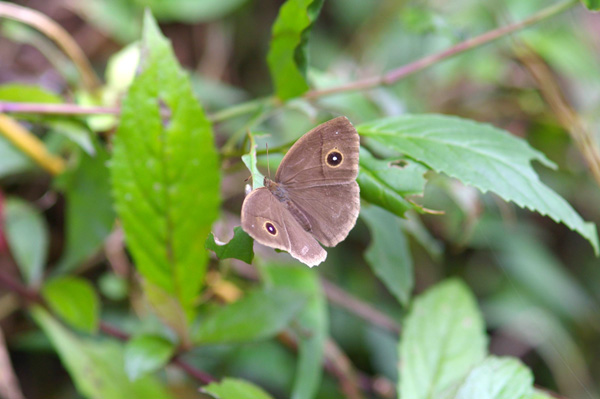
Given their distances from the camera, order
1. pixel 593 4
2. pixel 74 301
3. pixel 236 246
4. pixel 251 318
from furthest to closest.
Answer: pixel 74 301, pixel 251 318, pixel 593 4, pixel 236 246

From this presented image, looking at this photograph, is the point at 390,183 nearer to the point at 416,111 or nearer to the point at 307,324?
the point at 307,324

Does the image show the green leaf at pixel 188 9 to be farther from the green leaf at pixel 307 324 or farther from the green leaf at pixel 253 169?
the green leaf at pixel 253 169

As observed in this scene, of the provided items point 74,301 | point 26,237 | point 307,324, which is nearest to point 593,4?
point 307,324

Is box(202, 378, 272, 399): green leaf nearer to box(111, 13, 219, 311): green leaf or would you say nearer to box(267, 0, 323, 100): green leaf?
box(111, 13, 219, 311): green leaf

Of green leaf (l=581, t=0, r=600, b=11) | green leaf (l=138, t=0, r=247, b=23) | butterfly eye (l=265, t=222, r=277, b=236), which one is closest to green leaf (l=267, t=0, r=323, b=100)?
butterfly eye (l=265, t=222, r=277, b=236)

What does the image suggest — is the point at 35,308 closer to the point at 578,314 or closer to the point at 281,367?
the point at 281,367

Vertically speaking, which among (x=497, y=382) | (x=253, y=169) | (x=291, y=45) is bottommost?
(x=497, y=382)
